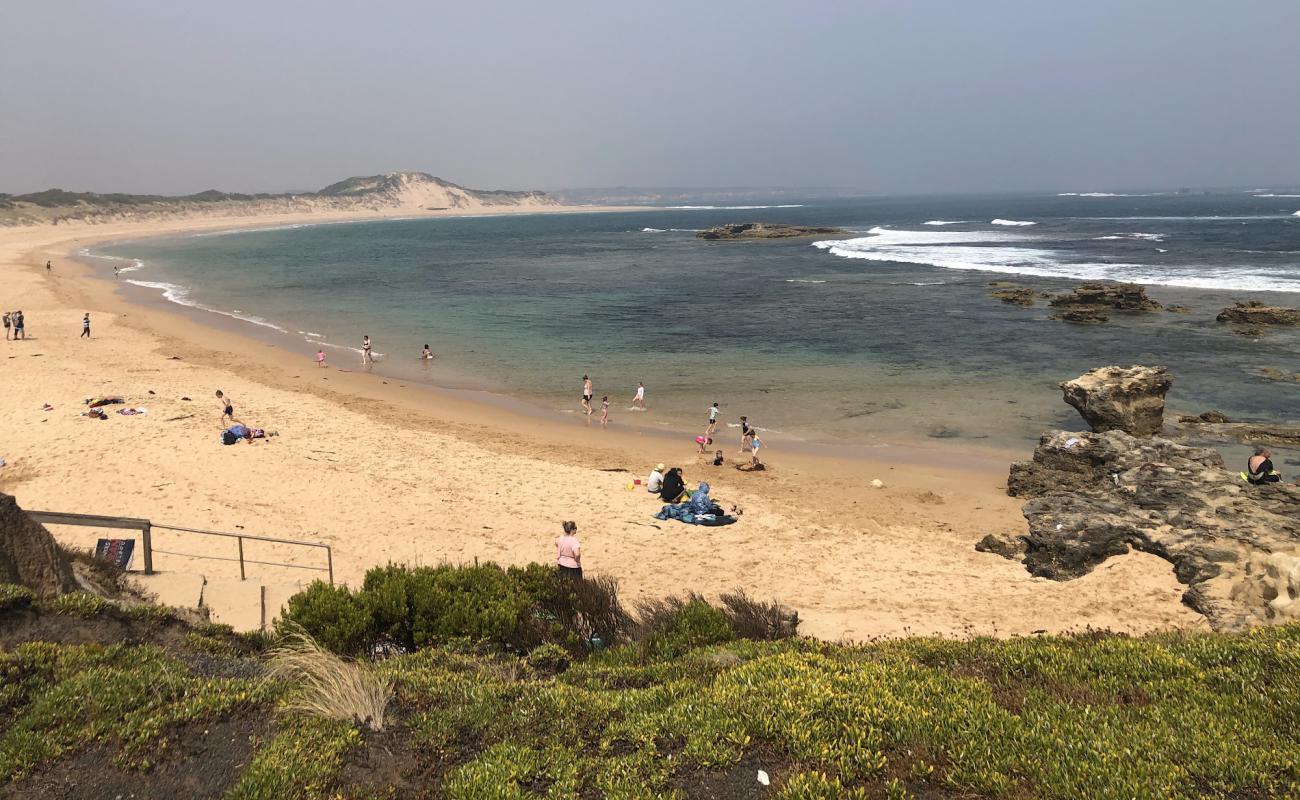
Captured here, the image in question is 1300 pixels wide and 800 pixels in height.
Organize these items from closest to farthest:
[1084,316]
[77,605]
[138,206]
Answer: [77,605] → [1084,316] → [138,206]

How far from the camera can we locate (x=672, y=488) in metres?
14.4

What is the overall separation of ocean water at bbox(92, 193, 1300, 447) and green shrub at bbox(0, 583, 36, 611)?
52.3 ft

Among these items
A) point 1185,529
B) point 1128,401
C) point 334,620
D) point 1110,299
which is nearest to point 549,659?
point 334,620

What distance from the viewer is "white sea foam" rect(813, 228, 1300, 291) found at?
44.3 meters

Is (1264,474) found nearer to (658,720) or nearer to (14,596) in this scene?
(658,720)

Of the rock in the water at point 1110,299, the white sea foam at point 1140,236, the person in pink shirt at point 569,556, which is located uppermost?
the white sea foam at point 1140,236

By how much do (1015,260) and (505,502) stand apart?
187 ft

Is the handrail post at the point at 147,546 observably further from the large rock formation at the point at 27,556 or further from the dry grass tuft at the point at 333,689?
the dry grass tuft at the point at 333,689

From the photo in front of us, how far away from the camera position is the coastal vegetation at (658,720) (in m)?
4.14

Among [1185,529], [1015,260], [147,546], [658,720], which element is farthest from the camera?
[1015,260]

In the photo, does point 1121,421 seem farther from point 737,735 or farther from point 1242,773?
point 737,735

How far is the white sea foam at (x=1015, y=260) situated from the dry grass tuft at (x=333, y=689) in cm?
5090

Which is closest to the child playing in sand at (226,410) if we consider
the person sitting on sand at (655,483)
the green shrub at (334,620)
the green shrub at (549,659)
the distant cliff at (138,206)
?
the person sitting on sand at (655,483)

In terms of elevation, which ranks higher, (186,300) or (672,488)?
(186,300)
